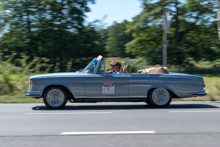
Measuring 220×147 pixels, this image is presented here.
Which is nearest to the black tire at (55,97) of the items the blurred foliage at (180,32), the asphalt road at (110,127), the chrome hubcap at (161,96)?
the asphalt road at (110,127)

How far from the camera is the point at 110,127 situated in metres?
6.31

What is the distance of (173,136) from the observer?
5.49m

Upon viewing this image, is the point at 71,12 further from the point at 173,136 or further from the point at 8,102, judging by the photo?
the point at 173,136

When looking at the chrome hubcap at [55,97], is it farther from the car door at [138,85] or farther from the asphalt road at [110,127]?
the car door at [138,85]

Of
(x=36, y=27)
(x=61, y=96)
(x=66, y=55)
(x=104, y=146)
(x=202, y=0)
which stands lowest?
(x=104, y=146)

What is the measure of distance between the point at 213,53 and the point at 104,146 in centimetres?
2687

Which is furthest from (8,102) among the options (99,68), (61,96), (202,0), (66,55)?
(202,0)

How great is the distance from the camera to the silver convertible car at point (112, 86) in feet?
28.9

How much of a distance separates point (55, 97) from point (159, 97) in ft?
10.2

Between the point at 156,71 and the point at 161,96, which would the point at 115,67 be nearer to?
the point at 156,71

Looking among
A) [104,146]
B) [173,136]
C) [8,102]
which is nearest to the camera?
[104,146]

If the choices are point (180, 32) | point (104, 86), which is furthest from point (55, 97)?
point (180, 32)

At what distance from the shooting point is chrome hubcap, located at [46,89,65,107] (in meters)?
8.87

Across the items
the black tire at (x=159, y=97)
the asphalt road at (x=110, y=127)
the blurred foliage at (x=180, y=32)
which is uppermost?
the blurred foliage at (x=180, y=32)
